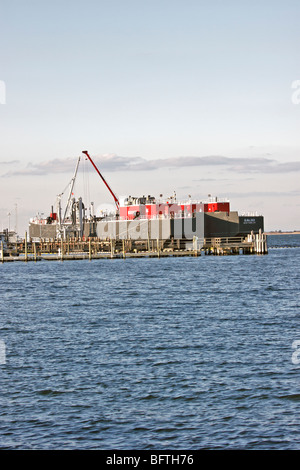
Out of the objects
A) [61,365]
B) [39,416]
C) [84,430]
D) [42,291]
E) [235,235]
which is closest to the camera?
[84,430]

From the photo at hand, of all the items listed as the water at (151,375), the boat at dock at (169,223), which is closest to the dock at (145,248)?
the boat at dock at (169,223)

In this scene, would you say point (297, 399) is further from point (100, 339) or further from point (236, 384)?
point (100, 339)

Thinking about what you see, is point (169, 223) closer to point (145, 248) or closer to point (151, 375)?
point (145, 248)

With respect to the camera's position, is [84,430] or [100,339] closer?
[84,430]

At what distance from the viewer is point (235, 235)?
130 metres

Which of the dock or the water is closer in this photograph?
the water

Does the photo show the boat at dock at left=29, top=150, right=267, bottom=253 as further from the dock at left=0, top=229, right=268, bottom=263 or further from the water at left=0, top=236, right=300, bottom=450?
the water at left=0, top=236, right=300, bottom=450

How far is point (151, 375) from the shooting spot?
2439 cm

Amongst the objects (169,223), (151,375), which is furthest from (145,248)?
(151,375)

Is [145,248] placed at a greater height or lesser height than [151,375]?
greater

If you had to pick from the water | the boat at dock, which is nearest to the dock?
the boat at dock

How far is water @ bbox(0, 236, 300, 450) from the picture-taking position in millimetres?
18219
